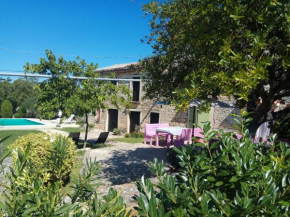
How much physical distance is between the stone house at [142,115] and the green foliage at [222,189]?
39.1 ft

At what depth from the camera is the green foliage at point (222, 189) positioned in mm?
1196

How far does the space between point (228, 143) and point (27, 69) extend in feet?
32.7

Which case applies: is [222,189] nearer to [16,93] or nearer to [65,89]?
[65,89]

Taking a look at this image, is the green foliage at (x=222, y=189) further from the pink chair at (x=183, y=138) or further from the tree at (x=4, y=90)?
the tree at (x=4, y=90)

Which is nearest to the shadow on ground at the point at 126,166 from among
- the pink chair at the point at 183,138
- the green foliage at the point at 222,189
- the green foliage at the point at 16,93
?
the pink chair at the point at 183,138

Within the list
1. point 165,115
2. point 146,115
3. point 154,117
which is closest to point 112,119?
point 146,115

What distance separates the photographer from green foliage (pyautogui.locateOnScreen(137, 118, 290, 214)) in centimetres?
120

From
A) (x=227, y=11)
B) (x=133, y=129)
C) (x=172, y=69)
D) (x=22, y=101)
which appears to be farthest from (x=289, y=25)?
(x=22, y=101)

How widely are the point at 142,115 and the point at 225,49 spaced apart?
14.8 metres

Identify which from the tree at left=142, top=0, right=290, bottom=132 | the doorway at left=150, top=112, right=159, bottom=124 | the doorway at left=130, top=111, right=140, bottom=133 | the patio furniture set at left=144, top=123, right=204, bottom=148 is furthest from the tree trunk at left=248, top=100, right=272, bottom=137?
the doorway at left=130, top=111, right=140, bottom=133

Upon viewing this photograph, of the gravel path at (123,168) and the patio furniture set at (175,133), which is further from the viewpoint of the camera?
the patio furniture set at (175,133)

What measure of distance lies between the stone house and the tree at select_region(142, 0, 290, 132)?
304 inches

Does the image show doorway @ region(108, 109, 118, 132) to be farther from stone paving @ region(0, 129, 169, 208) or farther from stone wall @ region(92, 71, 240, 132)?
stone paving @ region(0, 129, 169, 208)

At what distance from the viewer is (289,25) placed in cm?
353
